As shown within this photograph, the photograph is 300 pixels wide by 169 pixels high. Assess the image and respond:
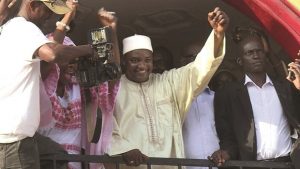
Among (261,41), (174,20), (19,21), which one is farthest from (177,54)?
(19,21)

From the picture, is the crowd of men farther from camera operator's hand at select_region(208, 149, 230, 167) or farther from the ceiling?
the ceiling

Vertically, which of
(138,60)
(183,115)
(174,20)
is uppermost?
(174,20)

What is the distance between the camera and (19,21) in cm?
312

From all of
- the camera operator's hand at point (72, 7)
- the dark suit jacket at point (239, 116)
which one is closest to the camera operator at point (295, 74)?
the dark suit jacket at point (239, 116)

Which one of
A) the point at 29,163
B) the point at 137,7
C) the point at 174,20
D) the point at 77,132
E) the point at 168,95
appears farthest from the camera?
the point at 174,20

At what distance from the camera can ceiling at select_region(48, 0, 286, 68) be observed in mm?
4949

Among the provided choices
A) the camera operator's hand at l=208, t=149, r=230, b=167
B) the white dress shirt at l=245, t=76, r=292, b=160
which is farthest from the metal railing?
the white dress shirt at l=245, t=76, r=292, b=160

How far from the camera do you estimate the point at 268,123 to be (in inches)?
157

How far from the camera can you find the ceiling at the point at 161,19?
495 cm

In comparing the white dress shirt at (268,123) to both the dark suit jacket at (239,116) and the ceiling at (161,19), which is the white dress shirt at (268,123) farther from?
the ceiling at (161,19)

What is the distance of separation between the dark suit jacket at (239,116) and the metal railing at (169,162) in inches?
5.8

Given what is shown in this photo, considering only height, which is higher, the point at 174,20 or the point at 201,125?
the point at 174,20

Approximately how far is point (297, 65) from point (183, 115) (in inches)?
29.1

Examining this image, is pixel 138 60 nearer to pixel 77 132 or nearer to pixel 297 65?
pixel 77 132
